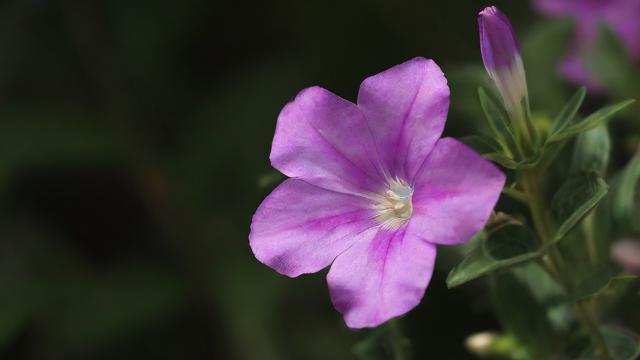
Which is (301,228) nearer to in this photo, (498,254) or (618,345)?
(498,254)

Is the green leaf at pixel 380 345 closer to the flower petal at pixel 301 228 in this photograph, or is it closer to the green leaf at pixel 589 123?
the flower petal at pixel 301 228

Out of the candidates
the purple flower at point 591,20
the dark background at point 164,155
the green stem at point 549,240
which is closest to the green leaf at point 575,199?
the green stem at point 549,240

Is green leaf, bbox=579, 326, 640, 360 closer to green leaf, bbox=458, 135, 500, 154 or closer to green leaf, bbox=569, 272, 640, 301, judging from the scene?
green leaf, bbox=569, 272, 640, 301

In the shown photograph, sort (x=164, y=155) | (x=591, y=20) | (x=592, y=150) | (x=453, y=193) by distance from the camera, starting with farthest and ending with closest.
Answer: (x=164, y=155) → (x=591, y=20) → (x=592, y=150) → (x=453, y=193)

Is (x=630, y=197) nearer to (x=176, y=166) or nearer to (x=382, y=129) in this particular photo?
(x=382, y=129)

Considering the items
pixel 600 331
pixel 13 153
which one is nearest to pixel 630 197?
pixel 600 331

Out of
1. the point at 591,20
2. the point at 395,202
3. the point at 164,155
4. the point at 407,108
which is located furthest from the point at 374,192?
the point at 164,155

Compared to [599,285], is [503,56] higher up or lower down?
higher up
